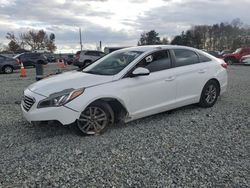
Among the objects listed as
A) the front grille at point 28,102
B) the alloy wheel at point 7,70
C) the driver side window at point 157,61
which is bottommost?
the alloy wheel at point 7,70

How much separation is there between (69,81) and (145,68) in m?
1.42

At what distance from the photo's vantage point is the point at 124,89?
5.23m

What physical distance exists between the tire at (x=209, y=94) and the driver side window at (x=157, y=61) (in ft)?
4.14

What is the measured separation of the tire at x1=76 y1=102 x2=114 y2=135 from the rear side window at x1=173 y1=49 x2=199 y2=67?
2.01 metres

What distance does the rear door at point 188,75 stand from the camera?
20.1ft

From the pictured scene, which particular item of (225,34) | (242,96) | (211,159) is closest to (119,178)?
(211,159)

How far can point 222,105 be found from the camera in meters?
7.16

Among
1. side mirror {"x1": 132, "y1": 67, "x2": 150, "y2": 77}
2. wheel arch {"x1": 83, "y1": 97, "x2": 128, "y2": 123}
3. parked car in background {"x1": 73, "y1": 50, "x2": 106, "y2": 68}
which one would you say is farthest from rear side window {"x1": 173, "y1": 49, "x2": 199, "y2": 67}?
parked car in background {"x1": 73, "y1": 50, "x2": 106, "y2": 68}

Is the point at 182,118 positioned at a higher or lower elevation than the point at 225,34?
lower

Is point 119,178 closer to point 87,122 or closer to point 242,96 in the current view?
point 87,122

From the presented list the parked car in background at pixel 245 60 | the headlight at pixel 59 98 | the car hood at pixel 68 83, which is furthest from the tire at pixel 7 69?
the parked car in background at pixel 245 60

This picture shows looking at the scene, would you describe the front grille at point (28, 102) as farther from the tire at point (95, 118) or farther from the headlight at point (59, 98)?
the tire at point (95, 118)

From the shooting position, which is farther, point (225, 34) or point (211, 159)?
point (225, 34)

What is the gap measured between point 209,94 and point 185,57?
1081mm
